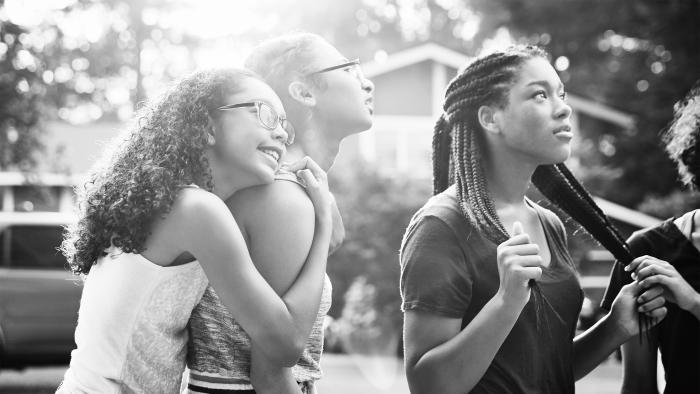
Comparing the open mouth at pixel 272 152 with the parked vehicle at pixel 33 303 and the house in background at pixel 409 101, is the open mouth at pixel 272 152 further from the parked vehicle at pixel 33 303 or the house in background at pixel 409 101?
the house in background at pixel 409 101

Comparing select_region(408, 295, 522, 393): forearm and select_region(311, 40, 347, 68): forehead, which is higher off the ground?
select_region(311, 40, 347, 68): forehead

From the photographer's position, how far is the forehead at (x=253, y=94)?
2246 millimetres

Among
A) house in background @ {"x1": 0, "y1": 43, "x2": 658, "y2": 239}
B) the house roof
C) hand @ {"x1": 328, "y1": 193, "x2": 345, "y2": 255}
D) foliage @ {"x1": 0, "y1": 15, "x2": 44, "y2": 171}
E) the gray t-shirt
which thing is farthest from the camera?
the house roof

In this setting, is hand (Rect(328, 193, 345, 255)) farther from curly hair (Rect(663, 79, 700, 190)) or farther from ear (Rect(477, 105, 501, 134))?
curly hair (Rect(663, 79, 700, 190))

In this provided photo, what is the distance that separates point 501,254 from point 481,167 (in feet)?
1.64

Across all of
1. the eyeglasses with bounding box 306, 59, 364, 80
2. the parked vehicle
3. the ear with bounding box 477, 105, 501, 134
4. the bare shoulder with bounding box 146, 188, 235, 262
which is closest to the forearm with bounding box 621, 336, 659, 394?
the ear with bounding box 477, 105, 501, 134

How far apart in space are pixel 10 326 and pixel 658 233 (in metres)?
7.87

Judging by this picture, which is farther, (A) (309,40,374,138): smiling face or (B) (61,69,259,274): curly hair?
(A) (309,40,374,138): smiling face

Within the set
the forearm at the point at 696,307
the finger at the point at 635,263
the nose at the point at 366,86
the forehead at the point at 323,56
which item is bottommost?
the forearm at the point at 696,307

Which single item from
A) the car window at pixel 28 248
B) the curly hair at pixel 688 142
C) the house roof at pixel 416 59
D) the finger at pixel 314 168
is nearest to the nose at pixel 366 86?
the finger at pixel 314 168

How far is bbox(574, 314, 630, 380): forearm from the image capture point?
8.46 feet

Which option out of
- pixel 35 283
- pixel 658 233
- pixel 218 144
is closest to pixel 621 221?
pixel 35 283

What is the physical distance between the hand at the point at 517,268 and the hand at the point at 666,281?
473mm

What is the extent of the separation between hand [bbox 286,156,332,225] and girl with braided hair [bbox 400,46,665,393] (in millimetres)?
329
